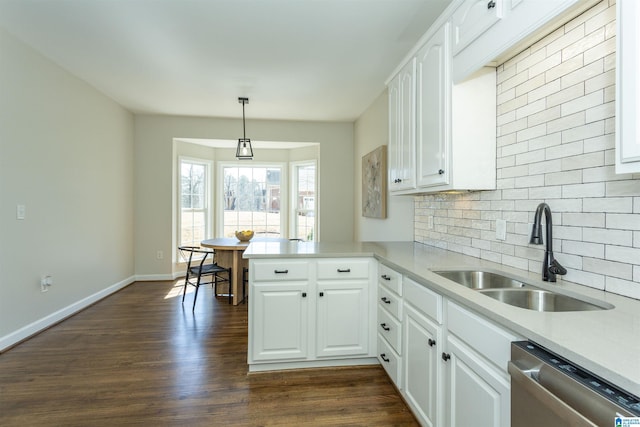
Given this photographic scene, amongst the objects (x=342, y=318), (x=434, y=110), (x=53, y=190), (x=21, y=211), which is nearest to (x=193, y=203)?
(x=53, y=190)

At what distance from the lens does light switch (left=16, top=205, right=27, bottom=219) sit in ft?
9.33

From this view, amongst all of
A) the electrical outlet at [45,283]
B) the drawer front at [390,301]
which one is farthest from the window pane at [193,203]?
the drawer front at [390,301]

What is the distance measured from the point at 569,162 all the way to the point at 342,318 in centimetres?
164

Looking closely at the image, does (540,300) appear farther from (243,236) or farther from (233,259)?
(243,236)

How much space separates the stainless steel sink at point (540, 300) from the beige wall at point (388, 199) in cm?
174

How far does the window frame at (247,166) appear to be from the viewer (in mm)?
6074

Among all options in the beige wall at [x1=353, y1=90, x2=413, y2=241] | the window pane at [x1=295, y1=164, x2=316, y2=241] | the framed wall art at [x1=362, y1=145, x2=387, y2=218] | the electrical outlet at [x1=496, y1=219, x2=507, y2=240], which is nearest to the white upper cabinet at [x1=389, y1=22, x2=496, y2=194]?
the electrical outlet at [x1=496, y1=219, x2=507, y2=240]

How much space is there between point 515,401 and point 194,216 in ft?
18.2

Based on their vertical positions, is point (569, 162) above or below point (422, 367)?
above

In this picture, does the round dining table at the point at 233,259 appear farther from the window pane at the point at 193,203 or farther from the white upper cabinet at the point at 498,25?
the white upper cabinet at the point at 498,25

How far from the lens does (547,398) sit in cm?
82

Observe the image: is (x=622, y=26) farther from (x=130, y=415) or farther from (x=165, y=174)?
(x=165, y=174)

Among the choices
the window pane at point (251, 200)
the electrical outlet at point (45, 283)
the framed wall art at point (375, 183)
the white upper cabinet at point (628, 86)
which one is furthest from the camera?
the window pane at point (251, 200)

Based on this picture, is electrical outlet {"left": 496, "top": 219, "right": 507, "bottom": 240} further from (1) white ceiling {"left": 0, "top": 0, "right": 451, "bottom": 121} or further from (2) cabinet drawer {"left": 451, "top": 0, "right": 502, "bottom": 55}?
(1) white ceiling {"left": 0, "top": 0, "right": 451, "bottom": 121}
